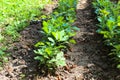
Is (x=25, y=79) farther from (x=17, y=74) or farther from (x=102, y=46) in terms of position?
(x=102, y=46)

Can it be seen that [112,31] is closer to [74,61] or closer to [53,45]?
[74,61]

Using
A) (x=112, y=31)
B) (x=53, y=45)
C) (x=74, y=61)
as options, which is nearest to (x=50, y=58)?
(x=53, y=45)

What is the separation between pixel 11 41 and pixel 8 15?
1766 mm

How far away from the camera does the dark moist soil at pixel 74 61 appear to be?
5520 millimetres

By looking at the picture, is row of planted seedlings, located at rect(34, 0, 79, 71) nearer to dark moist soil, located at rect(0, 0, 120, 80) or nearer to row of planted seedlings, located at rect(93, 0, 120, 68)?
dark moist soil, located at rect(0, 0, 120, 80)

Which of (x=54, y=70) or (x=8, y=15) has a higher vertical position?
(x=8, y=15)

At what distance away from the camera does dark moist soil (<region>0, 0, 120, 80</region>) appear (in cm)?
552

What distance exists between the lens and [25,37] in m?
7.16

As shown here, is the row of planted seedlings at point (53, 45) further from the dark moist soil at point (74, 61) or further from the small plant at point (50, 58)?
the dark moist soil at point (74, 61)

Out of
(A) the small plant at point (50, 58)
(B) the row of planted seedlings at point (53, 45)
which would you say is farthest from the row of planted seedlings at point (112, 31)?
(A) the small plant at point (50, 58)

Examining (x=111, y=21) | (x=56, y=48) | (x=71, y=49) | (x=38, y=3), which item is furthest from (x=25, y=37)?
(x=38, y=3)

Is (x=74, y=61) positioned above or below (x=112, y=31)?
below

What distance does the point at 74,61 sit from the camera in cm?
609

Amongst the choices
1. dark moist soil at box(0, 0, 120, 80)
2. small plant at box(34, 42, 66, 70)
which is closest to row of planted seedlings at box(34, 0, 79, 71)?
small plant at box(34, 42, 66, 70)
